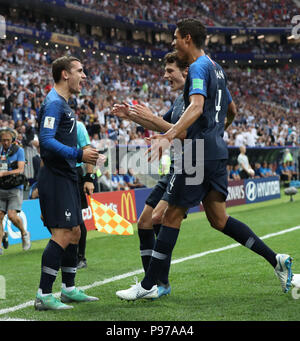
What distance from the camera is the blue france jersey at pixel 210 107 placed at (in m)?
4.51

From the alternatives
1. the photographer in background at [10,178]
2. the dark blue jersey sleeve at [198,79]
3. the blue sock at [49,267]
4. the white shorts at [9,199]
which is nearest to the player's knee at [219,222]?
the dark blue jersey sleeve at [198,79]

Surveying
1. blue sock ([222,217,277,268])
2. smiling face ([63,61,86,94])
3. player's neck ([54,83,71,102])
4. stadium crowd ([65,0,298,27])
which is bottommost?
blue sock ([222,217,277,268])

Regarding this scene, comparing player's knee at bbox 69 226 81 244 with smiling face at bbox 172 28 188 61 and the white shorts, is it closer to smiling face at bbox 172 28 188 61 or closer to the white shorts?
smiling face at bbox 172 28 188 61

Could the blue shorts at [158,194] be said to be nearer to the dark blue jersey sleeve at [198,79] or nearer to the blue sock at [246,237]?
the blue sock at [246,237]

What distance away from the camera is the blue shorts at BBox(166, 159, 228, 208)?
4645mm

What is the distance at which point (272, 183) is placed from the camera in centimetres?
2161

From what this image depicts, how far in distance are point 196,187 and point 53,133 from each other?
1.34m

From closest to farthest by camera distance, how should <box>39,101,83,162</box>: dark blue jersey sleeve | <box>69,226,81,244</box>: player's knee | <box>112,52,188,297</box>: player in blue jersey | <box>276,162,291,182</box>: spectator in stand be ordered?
<box>39,101,83,162</box>: dark blue jersey sleeve < <box>69,226,81,244</box>: player's knee < <box>112,52,188,297</box>: player in blue jersey < <box>276,162,291,182</box>: spectator in stand

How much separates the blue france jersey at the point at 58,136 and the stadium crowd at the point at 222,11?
4299 centimetres

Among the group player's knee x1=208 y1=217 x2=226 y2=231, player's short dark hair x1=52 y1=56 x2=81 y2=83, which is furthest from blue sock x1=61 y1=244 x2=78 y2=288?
player's short dark hair x1=52 y1=56 x2=81 y2=83

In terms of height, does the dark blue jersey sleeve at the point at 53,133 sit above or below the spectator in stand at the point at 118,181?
above

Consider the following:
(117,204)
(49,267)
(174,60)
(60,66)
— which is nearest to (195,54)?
(174,60)

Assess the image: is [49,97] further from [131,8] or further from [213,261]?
[131,8]
